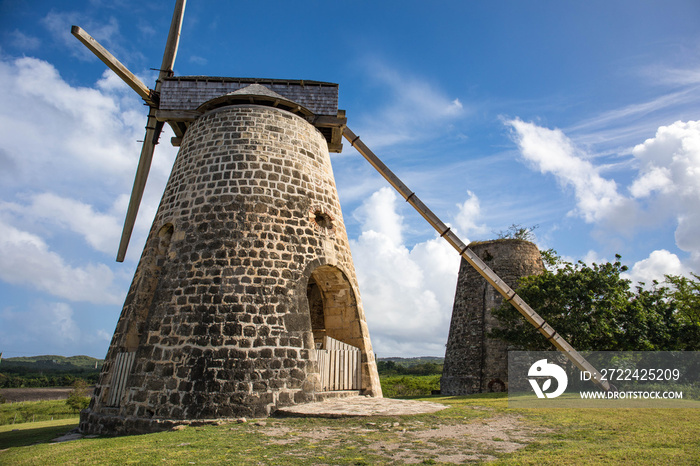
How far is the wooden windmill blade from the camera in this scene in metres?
12.7

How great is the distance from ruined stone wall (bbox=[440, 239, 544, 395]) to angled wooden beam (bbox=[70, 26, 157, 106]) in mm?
17322

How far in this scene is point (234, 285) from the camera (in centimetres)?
948

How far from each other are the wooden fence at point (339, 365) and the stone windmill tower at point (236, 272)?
0.04 m

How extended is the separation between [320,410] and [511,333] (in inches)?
488

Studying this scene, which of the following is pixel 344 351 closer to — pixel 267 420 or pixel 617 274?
pixel 267 420

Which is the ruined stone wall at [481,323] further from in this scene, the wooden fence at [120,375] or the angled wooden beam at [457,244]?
the wooden fence at [120,375]

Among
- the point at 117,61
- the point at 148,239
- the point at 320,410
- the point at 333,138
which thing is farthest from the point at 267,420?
the point at 117,61

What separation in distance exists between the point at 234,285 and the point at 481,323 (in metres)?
15.9

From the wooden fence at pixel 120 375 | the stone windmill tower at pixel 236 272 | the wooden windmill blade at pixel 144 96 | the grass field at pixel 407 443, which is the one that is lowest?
the grass field at pixel 407 443

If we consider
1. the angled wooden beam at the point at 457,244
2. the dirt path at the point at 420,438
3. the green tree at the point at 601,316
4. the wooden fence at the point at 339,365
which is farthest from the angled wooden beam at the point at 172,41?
the green tree at the point at 601,316

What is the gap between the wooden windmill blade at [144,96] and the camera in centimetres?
1274

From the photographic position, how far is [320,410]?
8.52 m

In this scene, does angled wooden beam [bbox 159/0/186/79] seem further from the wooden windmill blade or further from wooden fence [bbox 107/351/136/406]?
wooden fence [bbox 107/351/136/406]

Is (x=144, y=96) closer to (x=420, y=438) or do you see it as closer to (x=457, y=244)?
(x=457, y=244)
